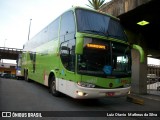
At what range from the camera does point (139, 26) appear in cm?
1585

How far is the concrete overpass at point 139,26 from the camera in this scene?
12.3 metres

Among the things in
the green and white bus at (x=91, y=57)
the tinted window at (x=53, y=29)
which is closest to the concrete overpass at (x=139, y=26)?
the green and white bus at (x=91, y=57)

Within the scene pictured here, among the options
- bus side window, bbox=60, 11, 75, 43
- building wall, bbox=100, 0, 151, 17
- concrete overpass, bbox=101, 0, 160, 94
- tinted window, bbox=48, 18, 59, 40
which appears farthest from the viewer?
concrete overpass, bbox=101, 0, 160, 94

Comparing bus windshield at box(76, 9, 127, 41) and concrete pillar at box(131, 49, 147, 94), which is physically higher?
bus windshield at box(76, 9, 127, 41)

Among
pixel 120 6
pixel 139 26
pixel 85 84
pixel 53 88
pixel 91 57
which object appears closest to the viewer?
pixel 85 84

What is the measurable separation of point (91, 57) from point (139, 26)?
328 inches

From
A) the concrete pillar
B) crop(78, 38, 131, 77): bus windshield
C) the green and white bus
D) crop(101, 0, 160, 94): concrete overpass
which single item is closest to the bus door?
the green and white bus

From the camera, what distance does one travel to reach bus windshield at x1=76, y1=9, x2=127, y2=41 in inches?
361

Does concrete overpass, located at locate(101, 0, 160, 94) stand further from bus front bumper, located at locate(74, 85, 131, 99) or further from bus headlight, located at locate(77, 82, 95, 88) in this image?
bus headlight, located at locate(77, 82, 95, 88)

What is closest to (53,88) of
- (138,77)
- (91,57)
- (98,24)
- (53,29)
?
(53,29)

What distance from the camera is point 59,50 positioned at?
10648 millimetres

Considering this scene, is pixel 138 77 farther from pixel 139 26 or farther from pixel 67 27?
pixel 67 27

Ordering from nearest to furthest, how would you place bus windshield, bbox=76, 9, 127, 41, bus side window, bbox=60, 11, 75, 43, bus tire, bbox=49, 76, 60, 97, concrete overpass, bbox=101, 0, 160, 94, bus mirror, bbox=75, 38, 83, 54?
bus mirror, bbox=75, 38, 83, 54
bus windshield, bbox=76, 9, 127, 41
bus side window, bbox=60, 11, 75, 43
bus tire, bbox=49, 76, 60, 97
concrete overpass, bbox=101, 0, 160, 94

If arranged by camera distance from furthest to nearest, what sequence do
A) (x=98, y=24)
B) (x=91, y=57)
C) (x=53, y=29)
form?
(x=53, y=29) → (x=98, y=24) → (x=91, y=57)
